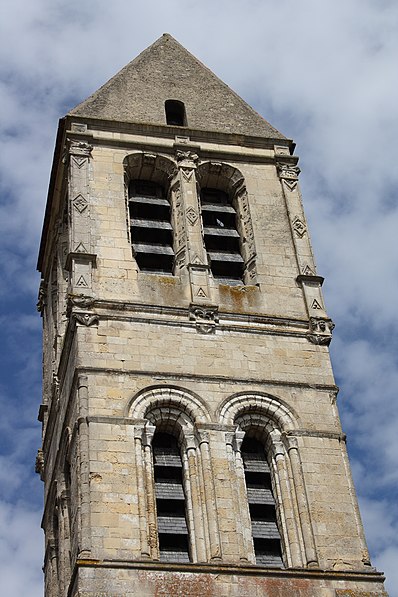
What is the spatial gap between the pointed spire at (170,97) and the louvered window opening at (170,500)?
29.7ft

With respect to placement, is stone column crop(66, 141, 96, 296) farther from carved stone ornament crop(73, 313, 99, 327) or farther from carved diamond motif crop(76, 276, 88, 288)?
carved stone ornament crop(73, 313, 99, 327)

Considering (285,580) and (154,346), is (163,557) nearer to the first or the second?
(285,580)

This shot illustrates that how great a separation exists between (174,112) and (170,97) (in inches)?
16.6

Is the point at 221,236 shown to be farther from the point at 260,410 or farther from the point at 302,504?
the point at 302,504

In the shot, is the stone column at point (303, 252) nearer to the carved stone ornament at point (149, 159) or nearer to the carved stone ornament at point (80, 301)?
the carved stone ornament at point (149, 159)

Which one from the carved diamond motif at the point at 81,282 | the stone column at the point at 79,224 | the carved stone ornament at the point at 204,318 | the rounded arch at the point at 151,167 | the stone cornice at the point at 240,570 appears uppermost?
the rounded arch at the point at 151,167

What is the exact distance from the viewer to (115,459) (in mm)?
22328

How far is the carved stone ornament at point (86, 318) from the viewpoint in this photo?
24.5m

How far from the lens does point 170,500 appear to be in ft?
73.8

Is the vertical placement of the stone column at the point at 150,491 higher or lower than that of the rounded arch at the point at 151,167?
lower

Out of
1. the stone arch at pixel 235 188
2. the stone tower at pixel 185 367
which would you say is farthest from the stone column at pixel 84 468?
the stone arch at pixel 235 188

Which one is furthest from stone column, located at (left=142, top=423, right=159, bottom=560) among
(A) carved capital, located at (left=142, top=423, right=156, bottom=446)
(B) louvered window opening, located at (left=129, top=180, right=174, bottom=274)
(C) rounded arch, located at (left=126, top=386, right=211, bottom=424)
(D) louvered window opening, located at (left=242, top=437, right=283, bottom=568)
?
(B) louvered window opening, located at (left=129, top=180, right=174, bottom=274)

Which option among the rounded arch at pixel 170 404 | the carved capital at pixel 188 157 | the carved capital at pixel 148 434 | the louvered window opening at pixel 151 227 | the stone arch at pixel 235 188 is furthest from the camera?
the carved capital at pixel 188 157

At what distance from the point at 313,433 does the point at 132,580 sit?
500 cm
